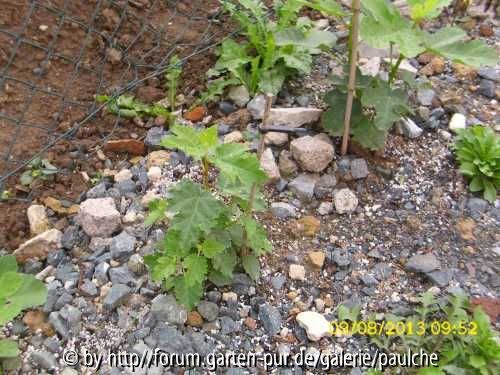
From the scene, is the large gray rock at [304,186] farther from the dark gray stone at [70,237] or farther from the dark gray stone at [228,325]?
the dark gray stone at [70,237]

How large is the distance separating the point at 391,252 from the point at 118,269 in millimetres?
1105

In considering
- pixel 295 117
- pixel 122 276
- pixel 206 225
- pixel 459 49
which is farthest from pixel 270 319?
pixel 459 49

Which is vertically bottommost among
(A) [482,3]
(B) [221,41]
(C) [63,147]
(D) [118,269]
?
(D) [118,269]

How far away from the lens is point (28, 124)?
2.78 metres

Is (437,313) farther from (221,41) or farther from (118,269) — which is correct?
(221,41)

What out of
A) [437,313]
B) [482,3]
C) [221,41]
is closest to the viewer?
[437,313]

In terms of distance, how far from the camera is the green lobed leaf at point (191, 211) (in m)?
1.84

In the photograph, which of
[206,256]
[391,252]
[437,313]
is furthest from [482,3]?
[206,256]

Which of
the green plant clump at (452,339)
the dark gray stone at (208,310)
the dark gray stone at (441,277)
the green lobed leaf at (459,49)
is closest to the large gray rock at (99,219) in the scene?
the dark gray stone at (208,310)

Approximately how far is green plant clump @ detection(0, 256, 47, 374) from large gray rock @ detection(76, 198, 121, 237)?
366 mm

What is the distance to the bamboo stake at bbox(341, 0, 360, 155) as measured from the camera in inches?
89.3

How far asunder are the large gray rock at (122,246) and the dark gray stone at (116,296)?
16 centimetres

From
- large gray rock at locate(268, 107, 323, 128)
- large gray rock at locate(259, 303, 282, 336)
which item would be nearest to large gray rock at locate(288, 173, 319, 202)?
large gray rock at locate(268, 107, 323, 128)

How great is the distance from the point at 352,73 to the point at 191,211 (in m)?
0.97
